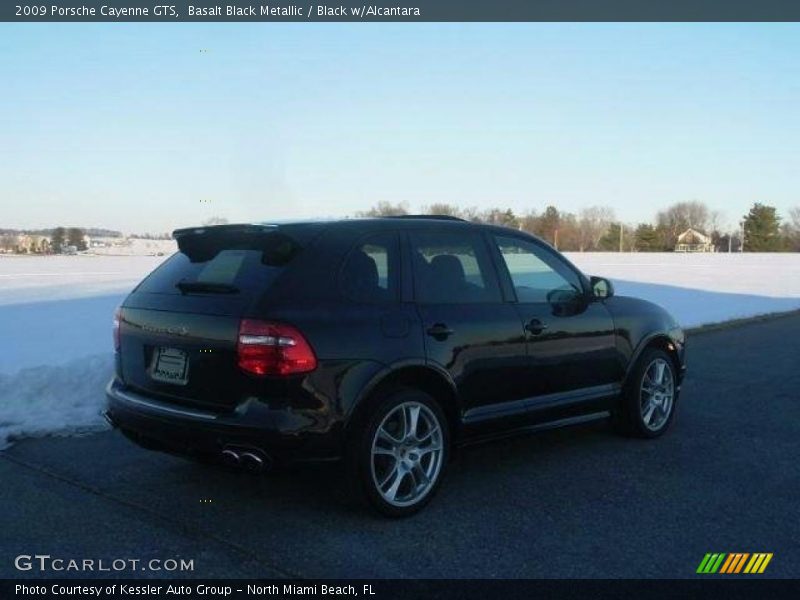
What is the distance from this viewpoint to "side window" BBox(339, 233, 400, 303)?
4.29 m

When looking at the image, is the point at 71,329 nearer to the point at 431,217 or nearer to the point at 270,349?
the point at 431,217

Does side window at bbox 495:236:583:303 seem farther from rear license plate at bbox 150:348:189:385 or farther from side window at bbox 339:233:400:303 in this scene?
rear license plate at bbox 150:348:189:385

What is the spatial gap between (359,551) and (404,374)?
38.5 inches

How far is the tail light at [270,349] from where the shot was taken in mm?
3875

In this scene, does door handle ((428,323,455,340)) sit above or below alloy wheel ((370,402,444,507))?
above

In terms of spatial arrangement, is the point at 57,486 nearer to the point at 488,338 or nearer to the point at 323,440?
the point at 323,440

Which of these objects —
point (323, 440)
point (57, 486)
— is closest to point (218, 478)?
point (57, 486)

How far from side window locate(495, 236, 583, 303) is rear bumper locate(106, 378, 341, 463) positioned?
1.83 meters

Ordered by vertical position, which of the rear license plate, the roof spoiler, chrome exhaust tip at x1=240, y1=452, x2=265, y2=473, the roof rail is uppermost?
the roof rail

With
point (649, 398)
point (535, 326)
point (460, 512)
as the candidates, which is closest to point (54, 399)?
point (460, 512)

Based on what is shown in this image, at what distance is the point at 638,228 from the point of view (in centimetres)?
10869

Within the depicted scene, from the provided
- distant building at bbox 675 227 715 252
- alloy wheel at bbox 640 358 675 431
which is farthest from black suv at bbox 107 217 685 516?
distant building at bbox 675 227 715 252

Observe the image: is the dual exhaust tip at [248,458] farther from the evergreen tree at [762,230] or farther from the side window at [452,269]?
the evergreen tree at [762,230]

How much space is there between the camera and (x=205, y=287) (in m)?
4.24
